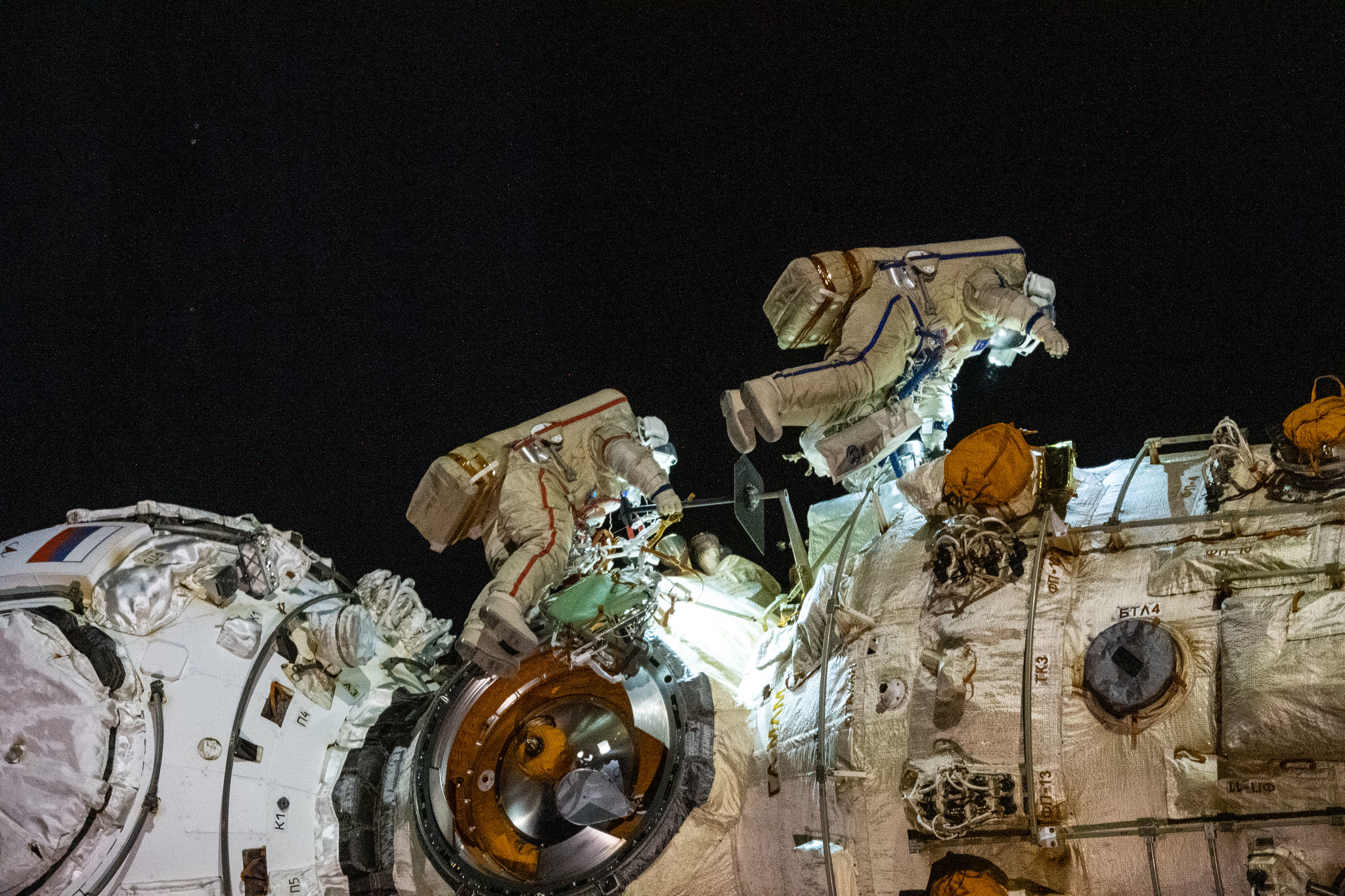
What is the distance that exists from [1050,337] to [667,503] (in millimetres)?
1837

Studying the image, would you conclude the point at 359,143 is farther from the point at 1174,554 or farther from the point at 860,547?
the point at 1174,554

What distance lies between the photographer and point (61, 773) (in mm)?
3695

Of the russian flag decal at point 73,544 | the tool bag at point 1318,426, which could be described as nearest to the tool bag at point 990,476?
the tool bag at point 1318,426

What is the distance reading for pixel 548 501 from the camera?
456 centimetres

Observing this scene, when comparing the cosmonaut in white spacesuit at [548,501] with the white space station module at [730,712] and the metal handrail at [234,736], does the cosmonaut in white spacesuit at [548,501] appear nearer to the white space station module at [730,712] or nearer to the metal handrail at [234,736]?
the white space station module at [730,712]

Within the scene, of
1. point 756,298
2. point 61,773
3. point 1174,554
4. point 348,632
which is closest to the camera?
point 1174,554

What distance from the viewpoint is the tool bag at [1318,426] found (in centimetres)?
333

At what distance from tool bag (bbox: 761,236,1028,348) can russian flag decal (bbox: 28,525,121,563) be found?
126 inches

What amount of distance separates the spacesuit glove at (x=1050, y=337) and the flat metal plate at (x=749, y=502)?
1402mm

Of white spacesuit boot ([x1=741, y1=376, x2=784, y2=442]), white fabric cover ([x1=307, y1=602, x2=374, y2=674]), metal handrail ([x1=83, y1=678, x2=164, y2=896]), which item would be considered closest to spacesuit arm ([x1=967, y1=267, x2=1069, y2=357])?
white spacesuit boot ([x1=741, y1=376, x2=784, y2=442])

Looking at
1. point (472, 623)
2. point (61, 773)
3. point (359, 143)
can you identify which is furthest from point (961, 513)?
point (359, 143)

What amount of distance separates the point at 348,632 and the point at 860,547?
7.75 feet

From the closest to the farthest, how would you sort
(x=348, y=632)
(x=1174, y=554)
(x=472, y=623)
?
(x=1174, y=554)
(x=472, y=623)
(x=348, y=632)

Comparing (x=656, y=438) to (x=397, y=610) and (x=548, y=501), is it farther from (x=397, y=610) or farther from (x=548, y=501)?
(x=397, y=610)
